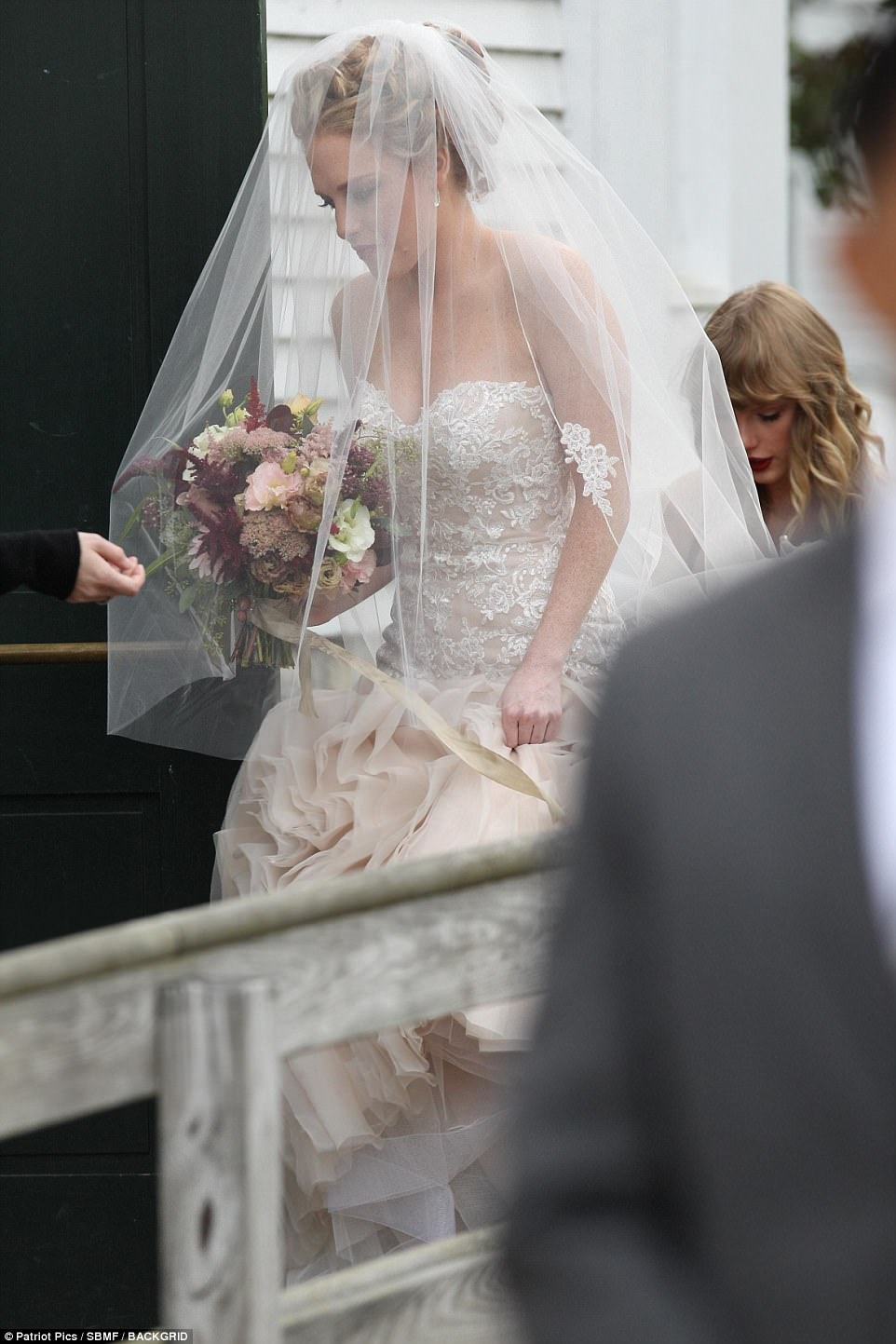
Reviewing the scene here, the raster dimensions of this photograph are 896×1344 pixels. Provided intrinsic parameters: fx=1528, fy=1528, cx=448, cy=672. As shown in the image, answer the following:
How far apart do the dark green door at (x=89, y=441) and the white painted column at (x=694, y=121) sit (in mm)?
1266

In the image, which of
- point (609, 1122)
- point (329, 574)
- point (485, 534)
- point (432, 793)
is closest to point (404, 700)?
point (432, 793)

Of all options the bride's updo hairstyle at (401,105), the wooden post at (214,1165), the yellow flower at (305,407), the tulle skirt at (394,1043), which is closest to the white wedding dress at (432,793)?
the tulle skirt at (394,1043)

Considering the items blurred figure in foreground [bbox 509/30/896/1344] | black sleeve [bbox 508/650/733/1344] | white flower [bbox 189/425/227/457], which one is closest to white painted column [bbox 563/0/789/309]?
white flower [bbox 189/425/227/457]

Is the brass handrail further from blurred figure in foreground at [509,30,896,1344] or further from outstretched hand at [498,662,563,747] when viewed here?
blurred figure in foreground at [509,30,896,1344]

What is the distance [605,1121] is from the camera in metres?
0.63

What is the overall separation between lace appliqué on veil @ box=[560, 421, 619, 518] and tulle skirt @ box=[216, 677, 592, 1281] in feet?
1.08

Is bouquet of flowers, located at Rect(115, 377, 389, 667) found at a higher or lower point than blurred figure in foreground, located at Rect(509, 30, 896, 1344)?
higher

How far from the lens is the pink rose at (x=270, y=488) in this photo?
2617 mm

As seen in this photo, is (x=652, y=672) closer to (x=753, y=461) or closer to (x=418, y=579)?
(x=418, y=579)

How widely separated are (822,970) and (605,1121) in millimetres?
112

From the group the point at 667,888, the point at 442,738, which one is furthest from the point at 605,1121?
the point at 442,738

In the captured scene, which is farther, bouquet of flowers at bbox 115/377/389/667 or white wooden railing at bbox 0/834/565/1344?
bouquet of flowers at bbox 115/377/389/667

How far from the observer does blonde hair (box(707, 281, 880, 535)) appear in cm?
300

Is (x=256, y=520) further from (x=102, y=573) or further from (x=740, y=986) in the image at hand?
(x=740, y=986)
